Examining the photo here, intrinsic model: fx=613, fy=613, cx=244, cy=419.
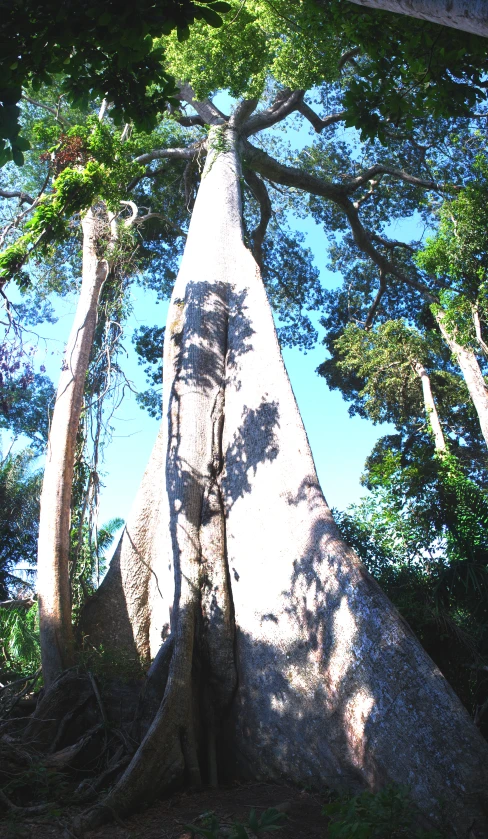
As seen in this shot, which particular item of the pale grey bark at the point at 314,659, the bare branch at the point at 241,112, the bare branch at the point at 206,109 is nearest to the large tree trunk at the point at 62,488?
the pale grey bark at the point at 314,659

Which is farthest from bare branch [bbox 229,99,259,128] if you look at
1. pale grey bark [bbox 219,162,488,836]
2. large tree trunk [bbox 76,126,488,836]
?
pale grey bark [bbox 219,162,488,836]

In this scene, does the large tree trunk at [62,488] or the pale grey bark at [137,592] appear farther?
the pale grey bark at [137,592]

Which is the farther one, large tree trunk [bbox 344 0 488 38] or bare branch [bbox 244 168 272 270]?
bare branch [bbox 244 168 272 270]

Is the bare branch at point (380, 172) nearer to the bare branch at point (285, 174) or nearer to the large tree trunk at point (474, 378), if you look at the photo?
the bare branch at point (285, 174)

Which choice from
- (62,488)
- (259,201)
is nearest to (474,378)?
(259,201)

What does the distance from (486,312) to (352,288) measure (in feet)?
19.7

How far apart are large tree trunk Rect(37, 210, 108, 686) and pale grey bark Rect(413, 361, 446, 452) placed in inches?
299

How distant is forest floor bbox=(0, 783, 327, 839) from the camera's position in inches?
109

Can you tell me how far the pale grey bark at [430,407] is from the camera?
1206cm

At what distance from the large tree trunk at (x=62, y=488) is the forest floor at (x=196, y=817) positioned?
68.6 inches

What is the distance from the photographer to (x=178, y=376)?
5.61m

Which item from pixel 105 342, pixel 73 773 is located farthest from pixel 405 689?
pixel 105 342

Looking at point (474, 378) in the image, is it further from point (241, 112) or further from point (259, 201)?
point (241, 112)

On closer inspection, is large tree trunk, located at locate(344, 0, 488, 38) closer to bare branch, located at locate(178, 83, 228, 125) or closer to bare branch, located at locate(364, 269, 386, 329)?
bare branch, located at locate(178, 83, 228, 125)
